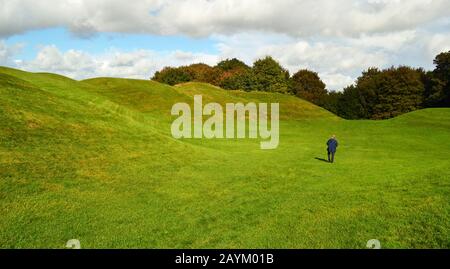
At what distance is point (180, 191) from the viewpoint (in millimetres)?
21156

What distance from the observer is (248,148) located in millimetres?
41906

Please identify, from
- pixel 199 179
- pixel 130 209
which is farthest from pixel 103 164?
pixel 130 209

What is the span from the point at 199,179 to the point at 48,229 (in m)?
11.3

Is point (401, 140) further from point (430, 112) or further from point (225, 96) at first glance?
point (225, 96)

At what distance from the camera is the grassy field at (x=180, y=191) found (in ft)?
46.2

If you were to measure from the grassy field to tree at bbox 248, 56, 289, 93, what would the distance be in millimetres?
95370

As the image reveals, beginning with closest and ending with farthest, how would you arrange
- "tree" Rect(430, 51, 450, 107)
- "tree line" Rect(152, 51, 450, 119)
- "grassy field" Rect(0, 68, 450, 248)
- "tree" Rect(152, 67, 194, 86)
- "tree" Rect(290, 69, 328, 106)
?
"grassy field" Rect(0, 68, 450, 248) < "tree" Rect(430, 51, 450, 107) < "tree line" Rect(152, 51, 450, 119) < "tree" Rect(290, 69, 328, 106) < "tree" Rect(152, 67, 194, 86)

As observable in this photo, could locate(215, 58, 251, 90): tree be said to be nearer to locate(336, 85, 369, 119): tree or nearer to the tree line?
the tree line

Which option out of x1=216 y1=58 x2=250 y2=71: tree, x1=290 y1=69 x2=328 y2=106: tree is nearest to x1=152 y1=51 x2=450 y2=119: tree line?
x1=290 y1=69 x2=328 y2=106: tree

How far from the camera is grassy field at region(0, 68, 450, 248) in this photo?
1409 cm

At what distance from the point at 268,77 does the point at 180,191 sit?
117m

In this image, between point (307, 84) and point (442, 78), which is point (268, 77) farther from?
point (442, 78)

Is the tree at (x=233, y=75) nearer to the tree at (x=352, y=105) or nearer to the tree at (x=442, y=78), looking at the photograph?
the tree at (x=352, y=105)

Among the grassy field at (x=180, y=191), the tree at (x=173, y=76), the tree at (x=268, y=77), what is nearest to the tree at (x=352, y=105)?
the tree at (x=268, y=77)
